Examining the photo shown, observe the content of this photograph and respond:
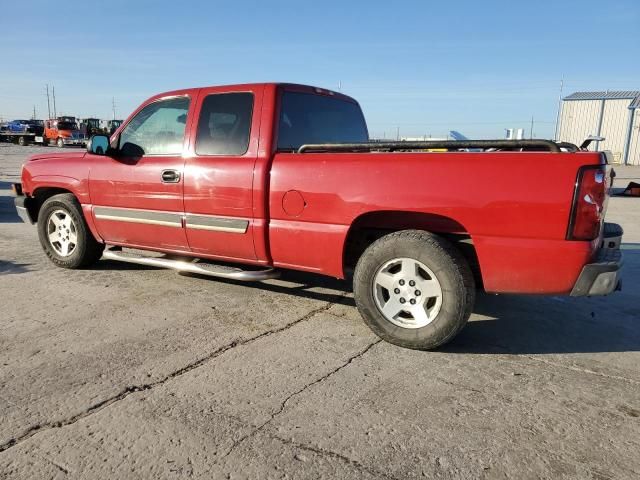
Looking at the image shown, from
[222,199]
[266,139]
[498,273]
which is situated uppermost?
[266,139]

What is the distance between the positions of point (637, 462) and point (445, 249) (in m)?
1.57

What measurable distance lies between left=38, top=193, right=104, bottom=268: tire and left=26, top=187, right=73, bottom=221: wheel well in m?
0.16

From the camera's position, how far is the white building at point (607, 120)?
34000mm

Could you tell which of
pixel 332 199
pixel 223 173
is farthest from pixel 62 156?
pixel 332 199

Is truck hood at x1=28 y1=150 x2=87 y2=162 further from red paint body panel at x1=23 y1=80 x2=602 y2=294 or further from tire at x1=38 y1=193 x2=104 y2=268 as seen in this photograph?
tire at x1=38 y1=193 x2=104 y2=268

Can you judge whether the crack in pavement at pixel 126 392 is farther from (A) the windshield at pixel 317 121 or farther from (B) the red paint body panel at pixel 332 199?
(A) the windshield at pixel 317 121

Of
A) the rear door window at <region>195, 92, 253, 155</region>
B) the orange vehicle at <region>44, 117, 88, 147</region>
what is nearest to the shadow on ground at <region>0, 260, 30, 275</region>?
the rear door window at <region>195, 92, 253, 155</region>

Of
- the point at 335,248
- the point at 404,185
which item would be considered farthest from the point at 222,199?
the point at 404,185

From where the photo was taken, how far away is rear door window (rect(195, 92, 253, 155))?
4281mm

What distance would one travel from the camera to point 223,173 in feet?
13.9

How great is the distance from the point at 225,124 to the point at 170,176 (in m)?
0.69

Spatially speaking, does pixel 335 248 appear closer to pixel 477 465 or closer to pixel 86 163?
pixel 477 465

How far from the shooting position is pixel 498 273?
3.34 m

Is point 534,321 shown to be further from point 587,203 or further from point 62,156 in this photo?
point 62,156
